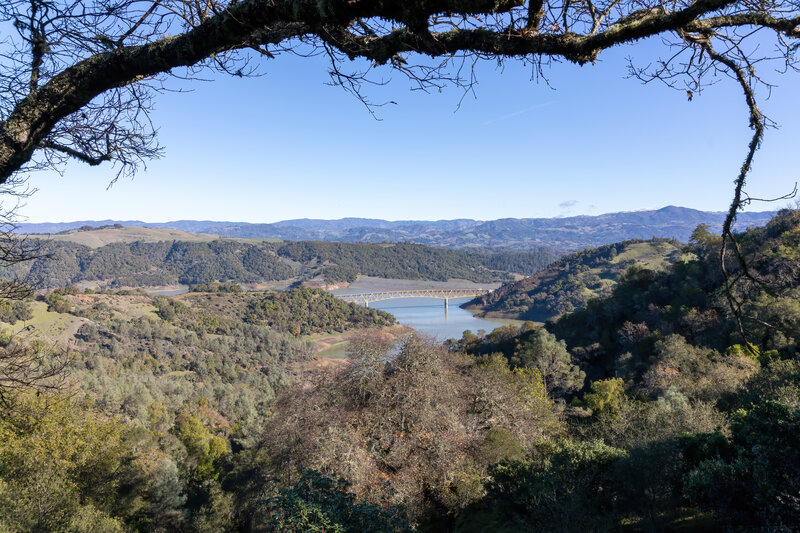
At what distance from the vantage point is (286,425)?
39.7 feet

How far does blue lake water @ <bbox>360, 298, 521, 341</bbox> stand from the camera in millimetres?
69938

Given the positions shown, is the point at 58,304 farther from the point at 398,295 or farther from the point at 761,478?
the point at 761,478

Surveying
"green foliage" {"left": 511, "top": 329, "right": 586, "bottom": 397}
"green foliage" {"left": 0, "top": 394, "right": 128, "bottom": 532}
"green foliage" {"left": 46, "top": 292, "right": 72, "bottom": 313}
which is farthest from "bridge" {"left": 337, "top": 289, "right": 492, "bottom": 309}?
"green foliage" {"left": 0, "top": 394, "right": 128, "bottom": 532}

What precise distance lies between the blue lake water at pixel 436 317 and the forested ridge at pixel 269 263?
1185 inches

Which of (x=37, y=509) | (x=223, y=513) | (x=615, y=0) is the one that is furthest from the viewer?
(x=223, y=513)

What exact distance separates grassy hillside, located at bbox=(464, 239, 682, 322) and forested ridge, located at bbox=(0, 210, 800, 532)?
49.3 meters

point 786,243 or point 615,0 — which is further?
point 786,243

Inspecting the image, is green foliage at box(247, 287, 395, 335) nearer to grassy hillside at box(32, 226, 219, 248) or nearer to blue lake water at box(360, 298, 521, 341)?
blue lake water at box(360, 298, 521, 341)

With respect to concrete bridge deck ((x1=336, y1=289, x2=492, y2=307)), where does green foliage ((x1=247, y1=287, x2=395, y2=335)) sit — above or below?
below

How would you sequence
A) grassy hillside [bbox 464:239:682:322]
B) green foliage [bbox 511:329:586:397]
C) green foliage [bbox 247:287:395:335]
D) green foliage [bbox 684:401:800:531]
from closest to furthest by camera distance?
green foliage [bbox 684:401:800:531], green foliage [bbox 511:329:586:397], grassy hillside [bbox 464:239:682:322], green foliage [bbox 247:287:395:335]

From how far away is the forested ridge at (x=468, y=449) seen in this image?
652 centimetres

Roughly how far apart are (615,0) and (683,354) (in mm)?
22141

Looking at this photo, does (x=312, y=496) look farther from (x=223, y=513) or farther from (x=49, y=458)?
(x=223, y=513)

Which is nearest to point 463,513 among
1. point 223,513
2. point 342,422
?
point 342,422
